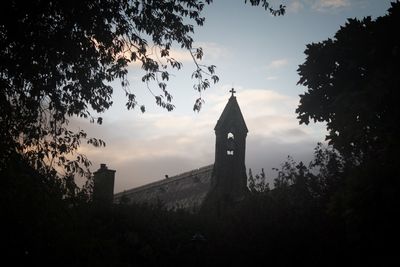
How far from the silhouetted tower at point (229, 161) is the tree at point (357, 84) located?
51.9 feet

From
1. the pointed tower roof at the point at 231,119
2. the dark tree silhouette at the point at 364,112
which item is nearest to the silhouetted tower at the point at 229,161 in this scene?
the pointed tower roof at the point at 231,119

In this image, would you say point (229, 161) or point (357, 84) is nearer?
point (357, 84)

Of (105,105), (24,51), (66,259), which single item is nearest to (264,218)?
(105,105)

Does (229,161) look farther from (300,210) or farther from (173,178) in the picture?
(300,210)

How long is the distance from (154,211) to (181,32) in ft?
39.6

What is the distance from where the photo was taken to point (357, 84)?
11438mm

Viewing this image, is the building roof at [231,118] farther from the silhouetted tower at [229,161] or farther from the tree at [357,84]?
the tree at [357,84]

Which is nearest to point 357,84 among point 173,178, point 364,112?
point 364,112

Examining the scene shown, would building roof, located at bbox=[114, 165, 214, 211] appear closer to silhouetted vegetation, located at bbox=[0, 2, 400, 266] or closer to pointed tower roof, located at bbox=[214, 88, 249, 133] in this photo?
pointed tower roof, located at bbox=[214, 88, 249, 133]

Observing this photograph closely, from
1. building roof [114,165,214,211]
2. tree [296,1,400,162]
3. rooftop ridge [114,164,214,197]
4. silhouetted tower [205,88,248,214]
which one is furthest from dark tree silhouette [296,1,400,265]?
rooftop ridge [114,164,214,197]

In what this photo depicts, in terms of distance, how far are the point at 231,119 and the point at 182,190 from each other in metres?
7.00

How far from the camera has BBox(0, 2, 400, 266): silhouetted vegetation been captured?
7.17 meters

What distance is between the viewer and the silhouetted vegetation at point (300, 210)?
7.17 m

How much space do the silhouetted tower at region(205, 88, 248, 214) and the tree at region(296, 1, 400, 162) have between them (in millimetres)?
15810
